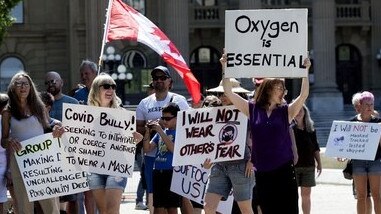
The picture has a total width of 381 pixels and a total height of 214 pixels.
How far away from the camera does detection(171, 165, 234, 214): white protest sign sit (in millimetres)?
12500

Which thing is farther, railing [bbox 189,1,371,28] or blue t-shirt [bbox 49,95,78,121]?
railing [bbox 189,1,371,28]

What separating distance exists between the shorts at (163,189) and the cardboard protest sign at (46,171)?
101cm

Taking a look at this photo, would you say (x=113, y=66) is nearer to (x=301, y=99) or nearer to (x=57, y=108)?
(x=57, y=108)

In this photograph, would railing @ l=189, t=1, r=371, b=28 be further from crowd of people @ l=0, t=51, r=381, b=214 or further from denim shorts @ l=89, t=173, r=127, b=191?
denim shorts @ l=89, t=173, r=127, b=191

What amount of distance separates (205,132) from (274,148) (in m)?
1.58

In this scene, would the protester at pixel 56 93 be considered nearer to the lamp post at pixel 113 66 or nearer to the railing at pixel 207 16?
the lamp post at pixel 113 66

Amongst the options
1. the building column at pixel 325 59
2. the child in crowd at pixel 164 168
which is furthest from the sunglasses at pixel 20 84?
the building column at pixel 325 59

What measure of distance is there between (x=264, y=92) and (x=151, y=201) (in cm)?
306

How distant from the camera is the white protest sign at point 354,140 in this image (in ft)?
45.6

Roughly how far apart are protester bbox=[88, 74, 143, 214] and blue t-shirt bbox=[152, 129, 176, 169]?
0.65 meters

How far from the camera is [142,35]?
13.7 metres

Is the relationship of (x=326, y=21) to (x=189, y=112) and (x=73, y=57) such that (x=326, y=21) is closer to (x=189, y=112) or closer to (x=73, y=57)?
(x=73, y=57)

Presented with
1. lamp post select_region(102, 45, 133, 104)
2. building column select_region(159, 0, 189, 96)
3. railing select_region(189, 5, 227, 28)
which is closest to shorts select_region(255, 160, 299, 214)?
lamp post select_region(102, 45, 133, 104)

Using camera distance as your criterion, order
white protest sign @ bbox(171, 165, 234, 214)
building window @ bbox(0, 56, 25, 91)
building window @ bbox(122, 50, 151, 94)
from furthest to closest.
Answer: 1. building window @ bbox(0, 56, 25, 91)
2. building window @ bbox(122, 50, 151, 94)
3. white protest sign @ bbox(171, 165, 234, 214)
